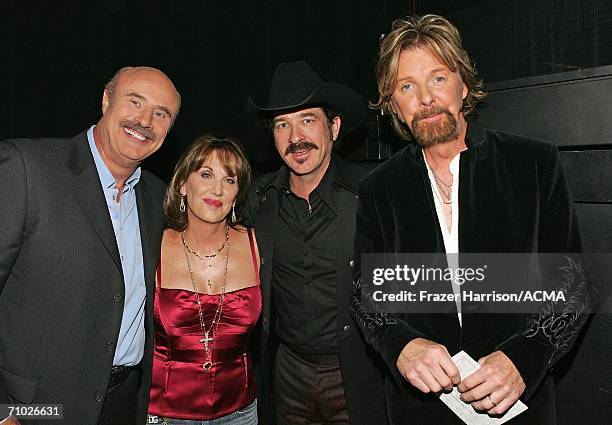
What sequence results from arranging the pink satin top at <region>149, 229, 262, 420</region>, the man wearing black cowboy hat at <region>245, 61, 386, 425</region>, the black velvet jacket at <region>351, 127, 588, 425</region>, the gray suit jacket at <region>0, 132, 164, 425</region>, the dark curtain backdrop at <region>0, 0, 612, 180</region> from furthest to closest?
the dark curtain backdrop at <region>0, 0, 612, 180</region>
the man wearing black cowboy hat at <region>245, 61, 386, 425</region>
the pink satin top at <region>149, 229, 262, 420</region>
the gray suit jacket at <region>0, 132, 164, 425</region>
the black velvet jacket at <region>351, 127, 588, 425</region>

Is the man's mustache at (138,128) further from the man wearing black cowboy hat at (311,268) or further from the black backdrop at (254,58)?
the black backdrop at (254,58)

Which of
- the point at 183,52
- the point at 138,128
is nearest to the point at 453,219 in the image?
the point at 138,128

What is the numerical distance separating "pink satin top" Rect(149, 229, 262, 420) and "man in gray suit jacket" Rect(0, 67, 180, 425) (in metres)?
0.21

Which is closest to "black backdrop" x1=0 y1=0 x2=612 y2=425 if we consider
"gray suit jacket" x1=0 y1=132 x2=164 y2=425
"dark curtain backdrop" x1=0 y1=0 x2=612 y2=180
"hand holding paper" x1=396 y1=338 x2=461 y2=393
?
"dark curtain backdrop" x1=0 y1=0 x2=612 y2=180

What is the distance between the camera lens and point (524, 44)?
3.55 metres

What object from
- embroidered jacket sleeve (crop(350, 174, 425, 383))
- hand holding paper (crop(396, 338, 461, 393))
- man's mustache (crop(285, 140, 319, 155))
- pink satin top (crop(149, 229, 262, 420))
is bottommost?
pink satin top (crop(149, 229, 262, 420))

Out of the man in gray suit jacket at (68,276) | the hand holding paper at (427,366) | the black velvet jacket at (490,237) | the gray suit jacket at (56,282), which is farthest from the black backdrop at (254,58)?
the gray suit jacket at (56,282)

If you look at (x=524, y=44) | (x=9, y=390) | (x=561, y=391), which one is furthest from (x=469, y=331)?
(x=524, y=44)

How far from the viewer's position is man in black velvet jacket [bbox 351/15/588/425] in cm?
161

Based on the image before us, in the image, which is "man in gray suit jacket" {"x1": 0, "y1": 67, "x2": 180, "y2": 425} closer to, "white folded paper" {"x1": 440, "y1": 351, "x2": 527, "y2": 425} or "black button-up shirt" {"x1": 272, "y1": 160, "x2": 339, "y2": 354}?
"black button-up shirt" {"x1": 272, "y1": 160, "x2": 339, "y2": 354}

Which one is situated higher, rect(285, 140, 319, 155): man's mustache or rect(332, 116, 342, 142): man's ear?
rect(332, 116, 342, 142): man's ear

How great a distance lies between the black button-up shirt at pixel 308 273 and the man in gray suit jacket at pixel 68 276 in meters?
0.74

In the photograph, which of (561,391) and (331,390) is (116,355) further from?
(561,391)

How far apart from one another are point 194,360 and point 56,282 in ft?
2.43
